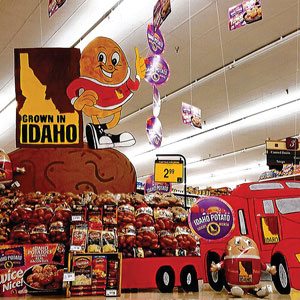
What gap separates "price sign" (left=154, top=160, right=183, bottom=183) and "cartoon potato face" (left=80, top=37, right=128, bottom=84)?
4460 mm

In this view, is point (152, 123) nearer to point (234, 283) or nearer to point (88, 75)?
point (88, 75)

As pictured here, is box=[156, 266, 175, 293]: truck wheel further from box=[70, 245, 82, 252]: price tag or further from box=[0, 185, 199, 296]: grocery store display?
box=[70, 245, 82, 252]: price tag

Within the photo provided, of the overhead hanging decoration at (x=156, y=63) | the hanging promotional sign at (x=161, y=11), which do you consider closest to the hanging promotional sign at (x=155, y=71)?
the overhead hanging decoration at (x=156, y=63)

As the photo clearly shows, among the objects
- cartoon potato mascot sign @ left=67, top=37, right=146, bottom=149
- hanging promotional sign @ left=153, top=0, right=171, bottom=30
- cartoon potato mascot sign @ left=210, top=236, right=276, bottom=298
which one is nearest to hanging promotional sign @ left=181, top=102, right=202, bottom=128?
hanging promotional sign @ left=153, top=0, right=171, bottom=30

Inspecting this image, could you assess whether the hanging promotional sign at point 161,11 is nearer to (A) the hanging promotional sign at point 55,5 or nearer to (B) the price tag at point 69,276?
(A) the hanging promotional sign at point 55,5

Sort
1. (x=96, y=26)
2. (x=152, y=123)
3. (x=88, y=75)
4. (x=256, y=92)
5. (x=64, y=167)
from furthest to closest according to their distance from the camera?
(x=256, y=92) → (x=96, y=26) → (x=152, y=123) → (x=64, y=167) → (x=88, y=75)

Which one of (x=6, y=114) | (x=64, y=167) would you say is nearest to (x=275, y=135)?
(x=6, y=114)

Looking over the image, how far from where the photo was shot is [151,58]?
5473 millimetres

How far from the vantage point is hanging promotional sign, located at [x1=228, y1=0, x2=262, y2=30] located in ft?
15.7

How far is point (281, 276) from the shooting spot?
2221mm

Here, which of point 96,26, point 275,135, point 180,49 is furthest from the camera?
point 275,135

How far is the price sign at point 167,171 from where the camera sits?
7547mm

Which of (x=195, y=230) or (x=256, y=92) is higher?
(x=256, y=92)

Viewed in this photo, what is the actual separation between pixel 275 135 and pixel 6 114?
839 cm
